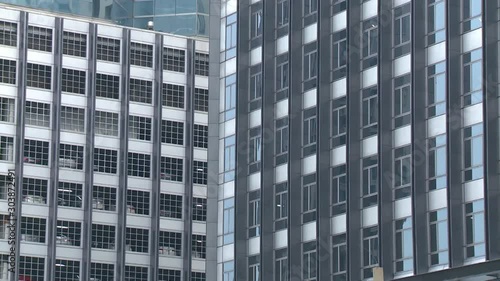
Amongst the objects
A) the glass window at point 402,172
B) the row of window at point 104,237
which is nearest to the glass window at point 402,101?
the glass window at point 402,172

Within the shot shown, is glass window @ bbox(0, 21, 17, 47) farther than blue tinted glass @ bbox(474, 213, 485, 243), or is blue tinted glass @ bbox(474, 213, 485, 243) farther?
glass window @ bbox(0, 21, 17, 47)

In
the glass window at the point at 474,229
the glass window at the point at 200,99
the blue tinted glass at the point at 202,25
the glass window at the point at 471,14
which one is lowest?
the glass window at the point at 474,229

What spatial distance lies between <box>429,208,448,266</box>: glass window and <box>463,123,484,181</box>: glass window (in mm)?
2307

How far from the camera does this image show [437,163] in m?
72.2

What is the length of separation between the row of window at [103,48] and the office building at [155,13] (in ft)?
6.75

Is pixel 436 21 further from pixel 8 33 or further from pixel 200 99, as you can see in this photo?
pixel 8 33

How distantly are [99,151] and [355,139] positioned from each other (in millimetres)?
47987

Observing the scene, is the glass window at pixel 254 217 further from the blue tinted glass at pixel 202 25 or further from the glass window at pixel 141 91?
the blue tinted glass at pixel 202 25

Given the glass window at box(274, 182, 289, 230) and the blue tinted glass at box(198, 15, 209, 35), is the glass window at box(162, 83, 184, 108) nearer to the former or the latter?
the blue tinted glass at box(198, 15, 209, 35)

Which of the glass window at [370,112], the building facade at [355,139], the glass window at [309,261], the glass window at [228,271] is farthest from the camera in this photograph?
the glass window at [228,271]

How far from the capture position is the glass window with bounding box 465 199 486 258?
6875 centimetres

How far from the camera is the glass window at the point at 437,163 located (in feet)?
236

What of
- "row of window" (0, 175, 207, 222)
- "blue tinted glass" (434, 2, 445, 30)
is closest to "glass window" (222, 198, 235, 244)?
"blue tinted glass" (434, 2, 445, 30)

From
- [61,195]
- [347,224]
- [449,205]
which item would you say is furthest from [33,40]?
[449,205]
